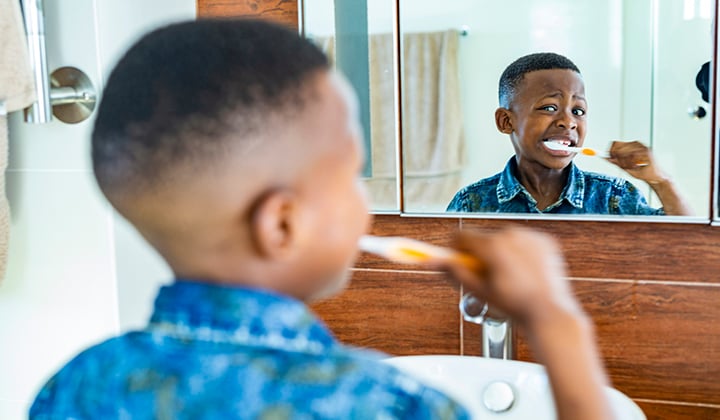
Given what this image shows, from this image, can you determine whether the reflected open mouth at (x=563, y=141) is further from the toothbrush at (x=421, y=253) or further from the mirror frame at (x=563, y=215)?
the toothbrush at (x=421, y=253)

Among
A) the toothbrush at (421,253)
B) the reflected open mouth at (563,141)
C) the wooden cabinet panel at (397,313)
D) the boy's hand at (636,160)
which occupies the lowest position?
the wooden cabinet panel at (397,313)

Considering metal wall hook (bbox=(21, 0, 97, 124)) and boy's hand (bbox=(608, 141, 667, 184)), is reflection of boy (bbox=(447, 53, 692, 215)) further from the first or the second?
metal wall hook (bbox=(21, 0, 97, 124))

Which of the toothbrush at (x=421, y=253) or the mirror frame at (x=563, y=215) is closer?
the toothbrush at (x=421, y=253)

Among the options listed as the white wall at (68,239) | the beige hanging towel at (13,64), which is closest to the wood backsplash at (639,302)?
the white wall at (68,239)

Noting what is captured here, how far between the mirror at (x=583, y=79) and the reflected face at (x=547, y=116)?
16 millimetres

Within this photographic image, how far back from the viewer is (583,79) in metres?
1.22

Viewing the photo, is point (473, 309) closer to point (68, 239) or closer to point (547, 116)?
point (547, 116)

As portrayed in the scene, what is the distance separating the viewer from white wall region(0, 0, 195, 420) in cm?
130

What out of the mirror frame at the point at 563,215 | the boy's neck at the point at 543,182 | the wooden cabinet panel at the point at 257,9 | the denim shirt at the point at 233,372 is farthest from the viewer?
the wooden cabinet panel at the point at 257,9

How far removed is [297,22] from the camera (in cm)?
137

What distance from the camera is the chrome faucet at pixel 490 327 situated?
1240mm

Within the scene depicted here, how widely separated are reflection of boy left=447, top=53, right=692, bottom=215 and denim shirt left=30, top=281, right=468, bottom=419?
2.45 ft

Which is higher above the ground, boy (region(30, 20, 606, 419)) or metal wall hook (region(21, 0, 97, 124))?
metal wall hook (region(21, 0, 97, 124))

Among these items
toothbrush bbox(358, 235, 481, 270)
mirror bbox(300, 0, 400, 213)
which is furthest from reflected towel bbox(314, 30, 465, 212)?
toothbrush bbox(358, 235, 481, 270)
